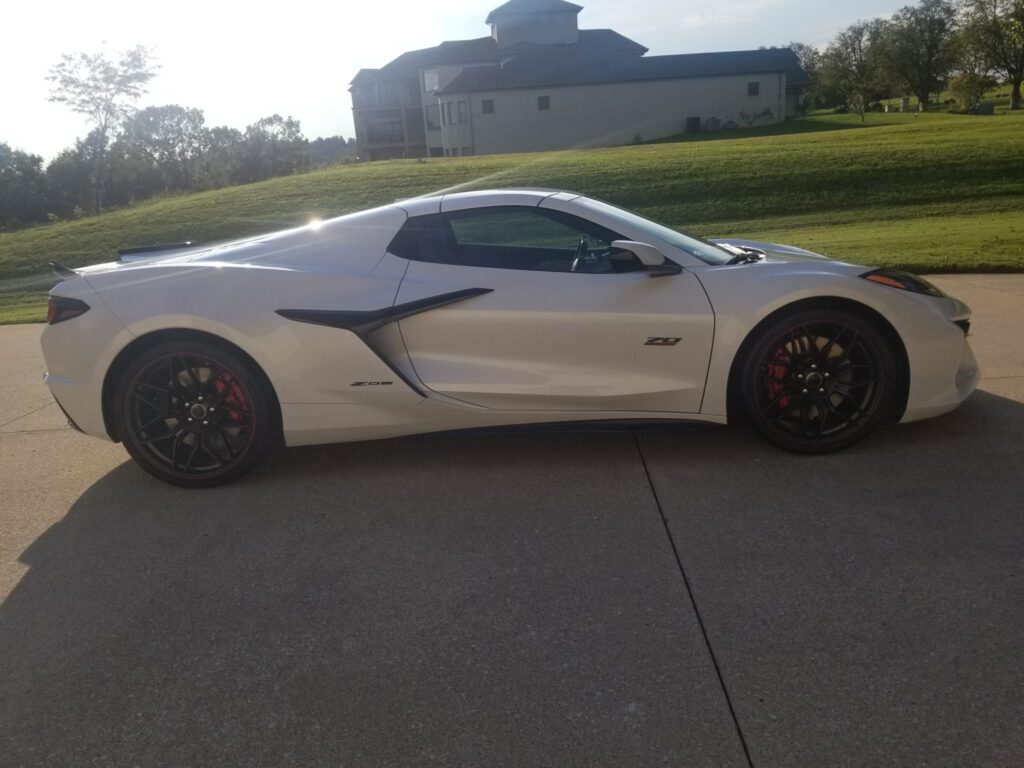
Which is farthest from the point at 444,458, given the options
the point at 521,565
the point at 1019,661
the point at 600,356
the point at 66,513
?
the point at 1019,661

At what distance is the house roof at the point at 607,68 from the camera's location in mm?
52312

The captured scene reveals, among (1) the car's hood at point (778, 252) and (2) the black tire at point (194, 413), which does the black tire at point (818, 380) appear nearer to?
(1) the car's hood at point (778, 252)

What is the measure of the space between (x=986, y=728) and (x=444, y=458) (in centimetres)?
297

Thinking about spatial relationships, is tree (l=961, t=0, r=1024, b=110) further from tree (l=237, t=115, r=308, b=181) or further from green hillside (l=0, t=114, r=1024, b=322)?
tree (l=237, t=115, r=308, b=181)

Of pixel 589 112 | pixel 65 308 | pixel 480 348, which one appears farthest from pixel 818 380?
pixel 589 112

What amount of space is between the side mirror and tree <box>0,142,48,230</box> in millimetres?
31688

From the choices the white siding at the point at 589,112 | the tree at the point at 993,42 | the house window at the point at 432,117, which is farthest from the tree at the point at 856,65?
the house window at the point at 432,117

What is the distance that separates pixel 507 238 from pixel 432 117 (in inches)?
2343

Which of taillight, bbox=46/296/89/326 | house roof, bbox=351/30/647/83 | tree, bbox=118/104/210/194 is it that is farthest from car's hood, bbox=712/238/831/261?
house roof, bbox=351/30/647/83

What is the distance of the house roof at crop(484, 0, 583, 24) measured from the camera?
61.4 meters

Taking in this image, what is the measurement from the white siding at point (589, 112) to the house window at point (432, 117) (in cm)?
Result: 758

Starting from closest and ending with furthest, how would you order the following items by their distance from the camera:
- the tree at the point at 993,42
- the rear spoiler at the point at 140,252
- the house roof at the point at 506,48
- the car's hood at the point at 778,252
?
the car's hood at the point at 778,252
the rear spoiler at the point at 140,252
the tree at the point at 993,42
the house roof at the point at 506,48

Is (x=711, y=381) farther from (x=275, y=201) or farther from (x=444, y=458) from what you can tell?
(x=275, y=201)

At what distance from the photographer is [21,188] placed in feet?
107
